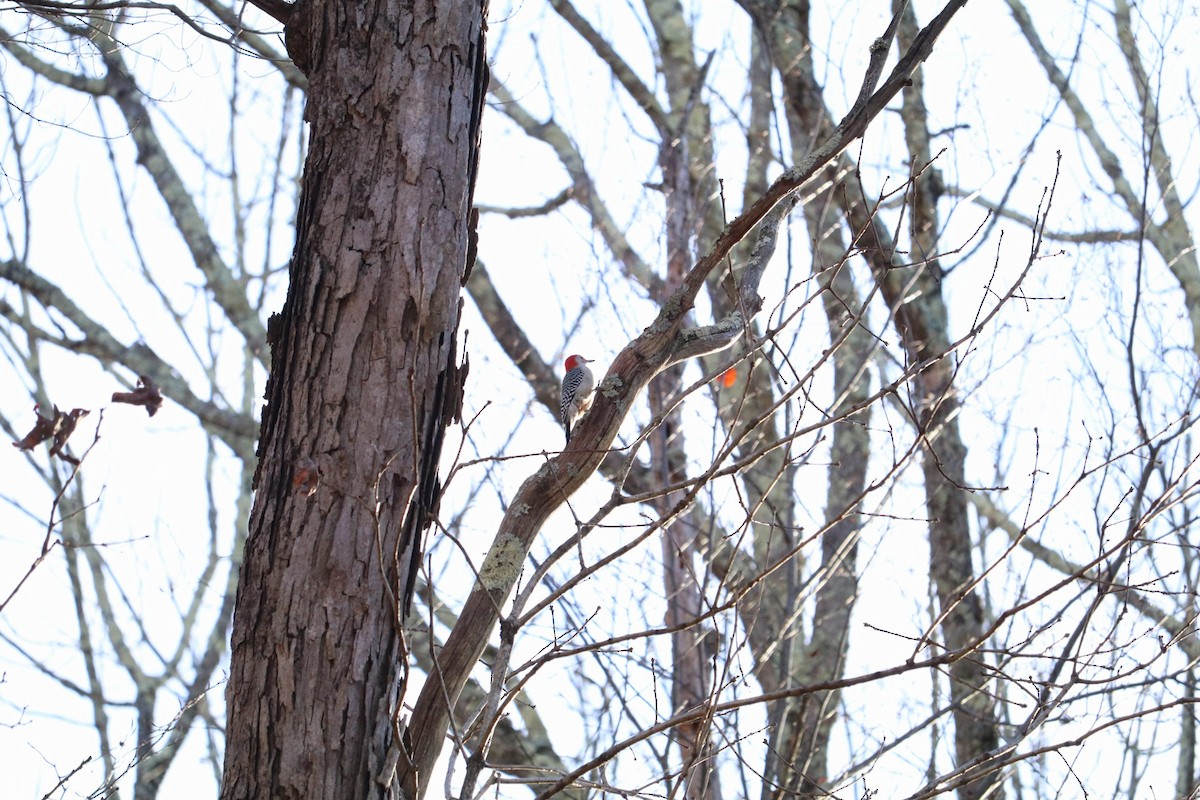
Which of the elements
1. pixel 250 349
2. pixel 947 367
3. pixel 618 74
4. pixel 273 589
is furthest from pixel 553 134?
pixel 273 589

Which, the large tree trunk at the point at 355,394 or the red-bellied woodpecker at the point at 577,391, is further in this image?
the red-bellied woodpecker at the point at 577,391

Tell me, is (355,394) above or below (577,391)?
below

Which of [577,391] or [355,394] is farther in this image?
[577,391]

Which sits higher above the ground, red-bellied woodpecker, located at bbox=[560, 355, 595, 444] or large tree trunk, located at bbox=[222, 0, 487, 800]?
red-bellied woodpecker, located at bbox=[560, 355, 595, 444]

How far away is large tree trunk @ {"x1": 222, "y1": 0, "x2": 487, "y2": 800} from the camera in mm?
1812

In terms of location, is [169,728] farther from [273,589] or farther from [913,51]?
[913,51]

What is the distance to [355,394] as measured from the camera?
1.97 m

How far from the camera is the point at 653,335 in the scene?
2191 mm

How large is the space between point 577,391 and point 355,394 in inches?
144

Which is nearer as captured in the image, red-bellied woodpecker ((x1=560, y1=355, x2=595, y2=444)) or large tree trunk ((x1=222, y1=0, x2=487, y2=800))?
large tree trunk ((x1=222, y1=0, x2=487, y2=800))

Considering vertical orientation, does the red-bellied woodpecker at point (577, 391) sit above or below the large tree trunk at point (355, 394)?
above

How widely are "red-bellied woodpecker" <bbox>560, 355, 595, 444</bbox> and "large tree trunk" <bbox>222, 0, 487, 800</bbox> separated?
3335 mm

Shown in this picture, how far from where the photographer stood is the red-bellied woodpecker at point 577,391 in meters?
5.58

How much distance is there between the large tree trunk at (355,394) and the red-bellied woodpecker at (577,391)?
3.34 metres
